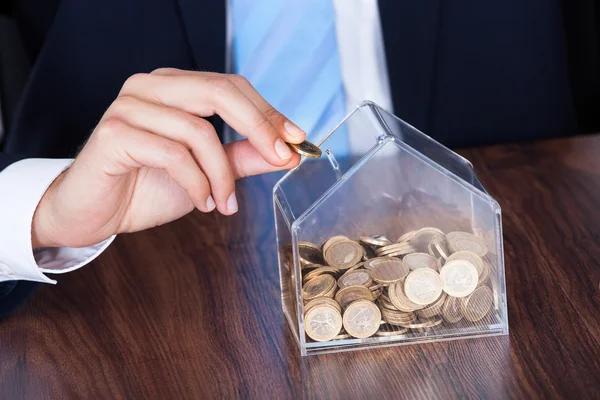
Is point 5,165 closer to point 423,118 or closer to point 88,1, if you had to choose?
point 88,1

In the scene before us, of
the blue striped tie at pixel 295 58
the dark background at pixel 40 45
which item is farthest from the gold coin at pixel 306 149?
the dark background at pixel 40 45

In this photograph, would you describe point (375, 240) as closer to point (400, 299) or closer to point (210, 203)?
point (400, 299)

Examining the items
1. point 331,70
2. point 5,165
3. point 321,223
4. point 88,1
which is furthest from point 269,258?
point 88,1

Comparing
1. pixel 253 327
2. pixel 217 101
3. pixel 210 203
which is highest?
pixel 217 101

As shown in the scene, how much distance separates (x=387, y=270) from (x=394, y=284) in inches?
0.5

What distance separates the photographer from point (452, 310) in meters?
0.72

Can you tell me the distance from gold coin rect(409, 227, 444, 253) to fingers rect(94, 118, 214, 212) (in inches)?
8.3

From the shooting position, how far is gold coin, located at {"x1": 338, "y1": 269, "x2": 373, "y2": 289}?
708 millimetres

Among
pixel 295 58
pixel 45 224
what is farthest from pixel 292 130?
pixel 295 58

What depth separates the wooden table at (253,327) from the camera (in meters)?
0.69

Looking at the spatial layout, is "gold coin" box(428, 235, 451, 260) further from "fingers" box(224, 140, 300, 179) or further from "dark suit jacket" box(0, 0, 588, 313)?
"dark suit jacket" box(0, 0, 588, 313)

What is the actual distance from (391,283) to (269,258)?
232 mm

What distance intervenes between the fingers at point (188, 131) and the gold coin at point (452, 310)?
0.24 m

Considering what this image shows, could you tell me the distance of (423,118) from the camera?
4.87 ft
